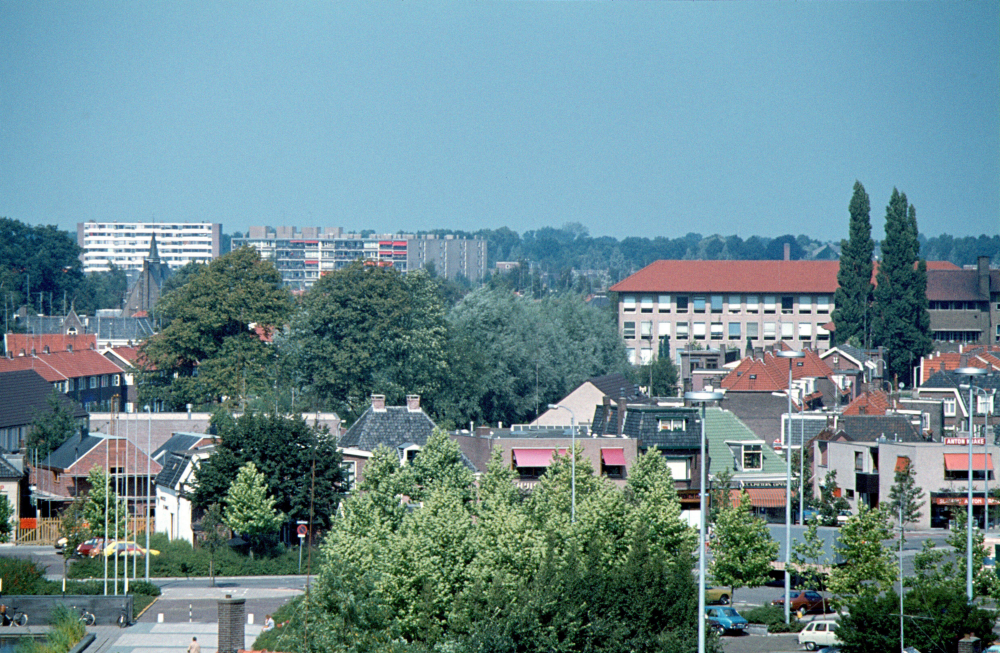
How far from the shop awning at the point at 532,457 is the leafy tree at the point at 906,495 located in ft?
51.3

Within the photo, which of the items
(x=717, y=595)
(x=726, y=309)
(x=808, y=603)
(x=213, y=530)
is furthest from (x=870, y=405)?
(x=726, y=309)

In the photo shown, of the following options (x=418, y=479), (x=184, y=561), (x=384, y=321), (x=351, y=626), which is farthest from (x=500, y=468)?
(x=384, y=321)

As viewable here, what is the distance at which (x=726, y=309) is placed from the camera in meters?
141

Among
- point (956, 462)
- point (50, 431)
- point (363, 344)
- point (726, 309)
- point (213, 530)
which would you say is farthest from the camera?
point (726, 309)

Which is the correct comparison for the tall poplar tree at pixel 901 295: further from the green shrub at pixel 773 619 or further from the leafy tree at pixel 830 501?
the green shrub at pixel 773 619

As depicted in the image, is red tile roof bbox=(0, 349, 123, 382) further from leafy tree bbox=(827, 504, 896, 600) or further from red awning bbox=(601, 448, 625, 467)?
leafy tree bbox=(827, 504, 896, 600)

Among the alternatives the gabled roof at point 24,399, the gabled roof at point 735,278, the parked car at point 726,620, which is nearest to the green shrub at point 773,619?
the parked car at point 726,620

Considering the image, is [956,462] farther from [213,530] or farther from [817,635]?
[213,530]

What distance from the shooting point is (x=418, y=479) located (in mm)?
53812

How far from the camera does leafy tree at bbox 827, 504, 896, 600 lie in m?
38.2

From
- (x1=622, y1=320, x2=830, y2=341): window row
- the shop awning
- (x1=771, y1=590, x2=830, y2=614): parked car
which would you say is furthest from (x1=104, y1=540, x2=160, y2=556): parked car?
(x1=622, y1=320, x2=830, y2=341): window row

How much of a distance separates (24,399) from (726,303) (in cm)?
7955

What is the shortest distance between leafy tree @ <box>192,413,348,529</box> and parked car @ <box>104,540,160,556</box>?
4.12 m

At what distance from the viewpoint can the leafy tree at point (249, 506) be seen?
52.1m
